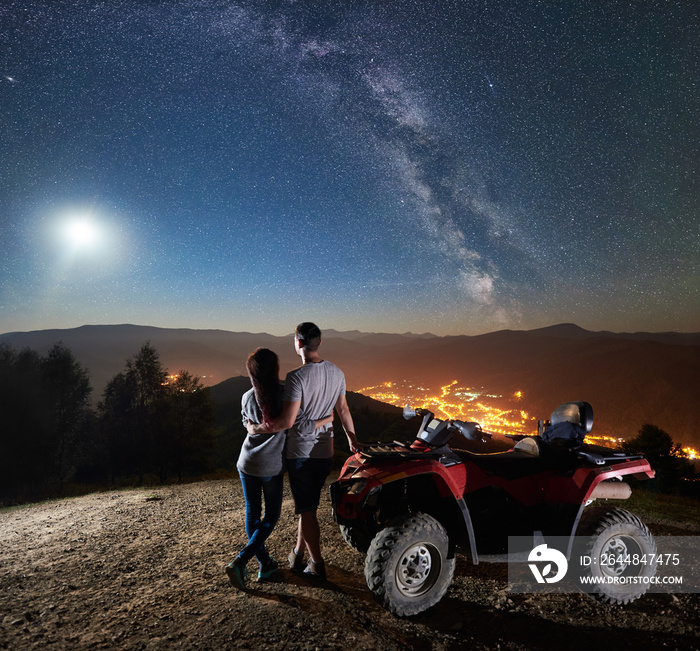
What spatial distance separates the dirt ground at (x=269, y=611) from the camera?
345 centimetres

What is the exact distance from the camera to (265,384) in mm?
4184

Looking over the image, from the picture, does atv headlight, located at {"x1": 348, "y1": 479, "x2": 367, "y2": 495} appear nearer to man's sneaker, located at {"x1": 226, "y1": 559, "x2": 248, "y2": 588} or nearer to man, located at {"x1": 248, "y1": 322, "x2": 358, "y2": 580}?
man, located at {"x1": 248, "y1": 322, "x2": 358, "y2": 580}

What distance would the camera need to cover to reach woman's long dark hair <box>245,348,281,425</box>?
4.18 meters

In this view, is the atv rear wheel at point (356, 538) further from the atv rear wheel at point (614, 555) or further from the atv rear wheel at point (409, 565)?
the atv rear wheel at point (614, 555)

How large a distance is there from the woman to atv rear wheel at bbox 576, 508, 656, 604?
3017mm

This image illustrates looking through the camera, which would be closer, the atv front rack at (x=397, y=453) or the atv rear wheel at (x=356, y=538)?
the atv front rack at (x=397, y=453)

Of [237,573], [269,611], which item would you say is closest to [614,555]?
[269,611]

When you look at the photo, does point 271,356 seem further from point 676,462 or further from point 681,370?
point 681,370

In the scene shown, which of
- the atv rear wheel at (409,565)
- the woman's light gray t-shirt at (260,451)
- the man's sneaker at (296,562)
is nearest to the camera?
the atv rear wheel at (409,565)

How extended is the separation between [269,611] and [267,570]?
31.5 inches

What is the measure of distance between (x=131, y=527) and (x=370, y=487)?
6.06m

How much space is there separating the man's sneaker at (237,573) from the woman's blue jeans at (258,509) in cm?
7

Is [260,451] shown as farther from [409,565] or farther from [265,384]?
[409,565]

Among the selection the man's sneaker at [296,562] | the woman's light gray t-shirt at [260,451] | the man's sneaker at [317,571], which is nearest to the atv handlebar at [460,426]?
the woman's light gray t-shirt at [260,451]
